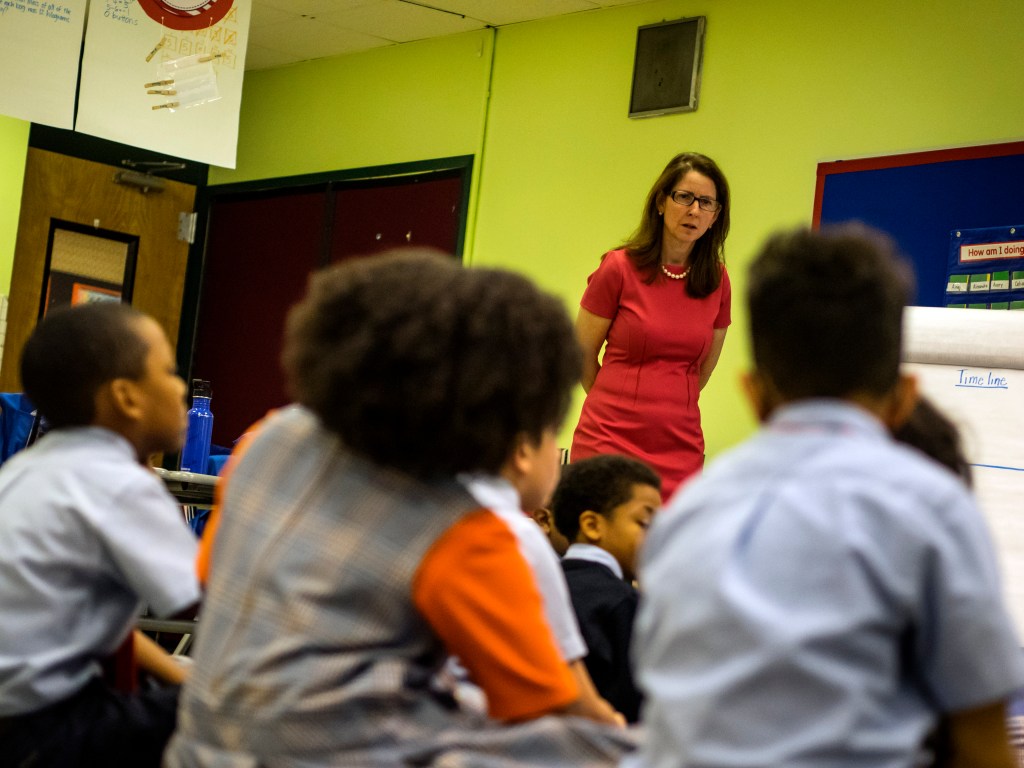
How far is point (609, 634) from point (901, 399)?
110 centimetres

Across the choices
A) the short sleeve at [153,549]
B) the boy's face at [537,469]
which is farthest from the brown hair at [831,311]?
the short sleeve at [153,549]

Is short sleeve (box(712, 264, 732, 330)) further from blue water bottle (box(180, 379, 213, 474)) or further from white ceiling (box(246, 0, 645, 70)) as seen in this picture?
white ceiling (box(246, 0, 645, 70))

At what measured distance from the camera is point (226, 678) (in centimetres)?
118

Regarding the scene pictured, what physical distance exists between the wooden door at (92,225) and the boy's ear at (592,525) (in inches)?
154

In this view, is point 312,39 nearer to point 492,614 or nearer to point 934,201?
point 934,201

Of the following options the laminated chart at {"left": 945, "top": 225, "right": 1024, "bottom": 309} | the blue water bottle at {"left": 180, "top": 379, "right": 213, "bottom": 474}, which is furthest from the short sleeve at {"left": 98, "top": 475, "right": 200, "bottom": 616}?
the laminated chart at {"left": 945, "top": 225, "right": 1024, "bottom": 309}

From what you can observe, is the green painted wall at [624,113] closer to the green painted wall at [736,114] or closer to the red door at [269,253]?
the green painted wall at [736,114]

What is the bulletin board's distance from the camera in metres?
3.96

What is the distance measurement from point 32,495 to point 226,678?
536 millimetres

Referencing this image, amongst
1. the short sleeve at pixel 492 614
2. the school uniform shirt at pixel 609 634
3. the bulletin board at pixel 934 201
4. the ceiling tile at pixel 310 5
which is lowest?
the school uniform shirt at pixel 609 634

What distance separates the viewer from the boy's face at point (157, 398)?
172 cm

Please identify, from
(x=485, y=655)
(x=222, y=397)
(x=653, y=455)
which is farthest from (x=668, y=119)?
(x=485, y=655)

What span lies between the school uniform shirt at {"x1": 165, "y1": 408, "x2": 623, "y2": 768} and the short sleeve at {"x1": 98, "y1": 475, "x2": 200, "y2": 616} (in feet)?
1.10

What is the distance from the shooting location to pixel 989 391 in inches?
114
